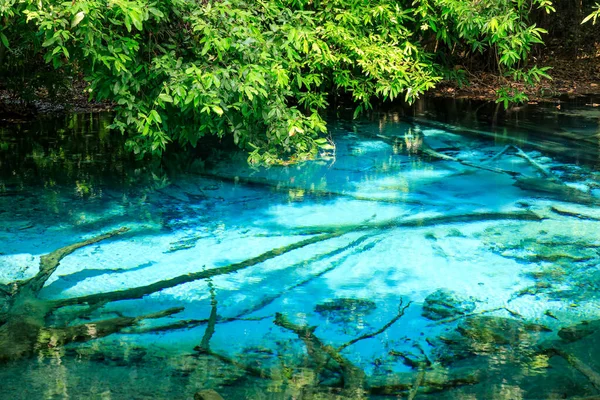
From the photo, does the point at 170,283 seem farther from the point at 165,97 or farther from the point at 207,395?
the point at 165,97

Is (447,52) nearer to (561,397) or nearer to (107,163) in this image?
(107,163)

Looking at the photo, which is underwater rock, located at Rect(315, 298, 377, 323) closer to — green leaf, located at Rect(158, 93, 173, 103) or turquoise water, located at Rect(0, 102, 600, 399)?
turquoise water, located at Rect(0, 102, 600, 399)

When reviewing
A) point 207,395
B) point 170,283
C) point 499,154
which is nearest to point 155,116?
point 170,283

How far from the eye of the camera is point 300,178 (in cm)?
642

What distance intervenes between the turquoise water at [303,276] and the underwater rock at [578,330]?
12 mm

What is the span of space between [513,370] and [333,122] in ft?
20.3

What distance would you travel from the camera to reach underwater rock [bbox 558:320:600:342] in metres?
3.46

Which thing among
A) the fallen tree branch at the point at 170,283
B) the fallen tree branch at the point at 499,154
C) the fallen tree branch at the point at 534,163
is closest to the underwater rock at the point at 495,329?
the fallen tree branch at the point at 170,283

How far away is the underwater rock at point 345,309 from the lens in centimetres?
365

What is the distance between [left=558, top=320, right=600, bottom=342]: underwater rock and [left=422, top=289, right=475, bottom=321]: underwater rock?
0.46 metres

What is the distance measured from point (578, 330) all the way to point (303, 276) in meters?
1.49

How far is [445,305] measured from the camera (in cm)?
380

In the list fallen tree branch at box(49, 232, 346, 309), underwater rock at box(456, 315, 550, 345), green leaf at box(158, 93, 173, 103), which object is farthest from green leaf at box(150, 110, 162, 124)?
underwater rock at box(456, 315, 550, 345)

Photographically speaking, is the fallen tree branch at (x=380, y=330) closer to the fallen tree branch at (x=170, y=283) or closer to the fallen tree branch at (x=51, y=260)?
the fallen tree branch at (x=170, y=283)
